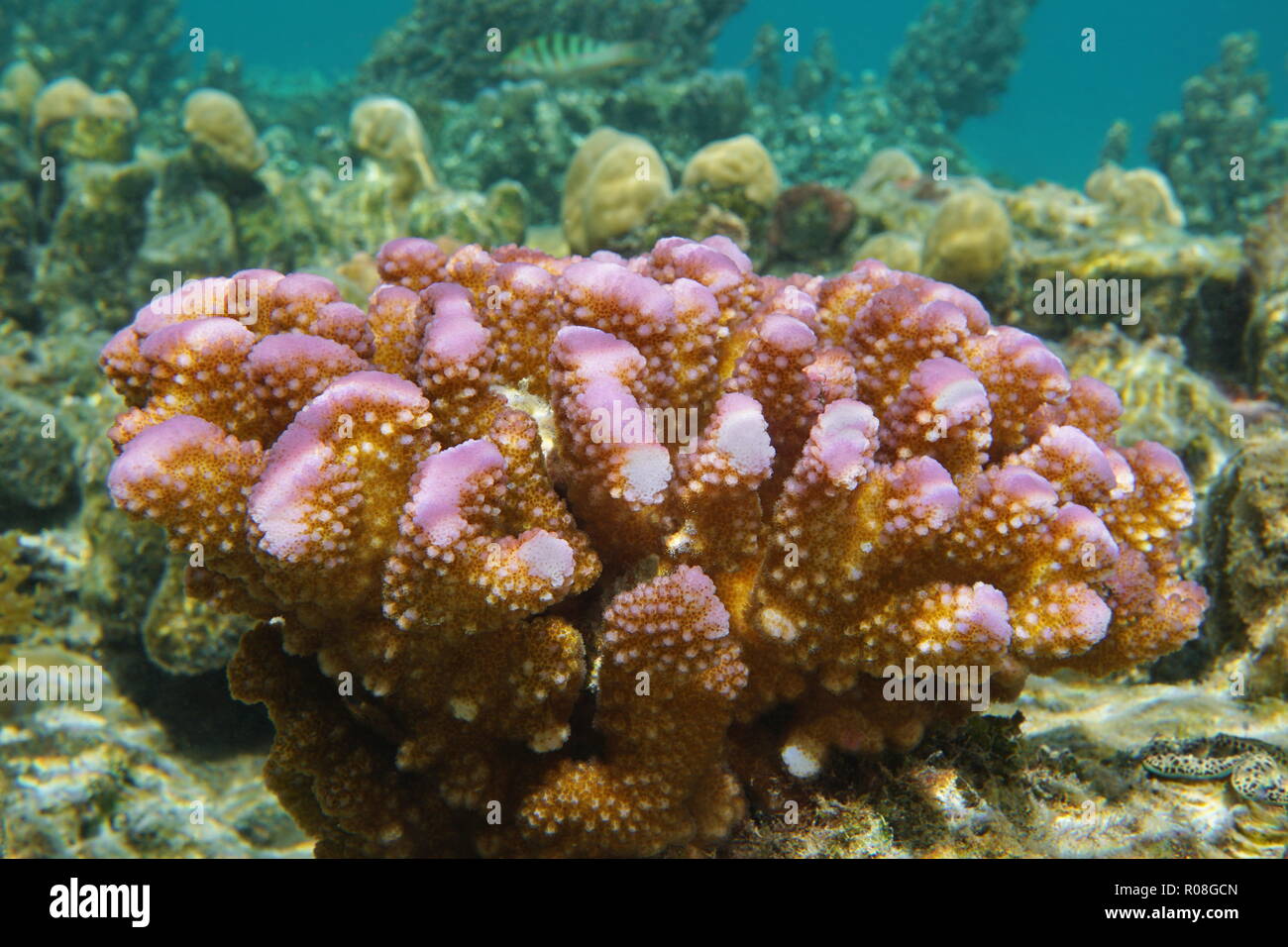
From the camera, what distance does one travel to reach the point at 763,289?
2.66 m

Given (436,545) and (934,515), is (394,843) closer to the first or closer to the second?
(436,545)

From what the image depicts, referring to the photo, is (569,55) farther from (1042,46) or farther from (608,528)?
(1042,46)

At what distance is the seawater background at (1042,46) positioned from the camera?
81875mm

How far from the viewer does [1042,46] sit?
116000mm

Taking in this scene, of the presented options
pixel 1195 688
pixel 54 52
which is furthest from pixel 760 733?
pixel 54 52

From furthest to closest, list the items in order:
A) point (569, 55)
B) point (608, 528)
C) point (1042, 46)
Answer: point (1042, 46)
point (569, 55)
point (608, 528)

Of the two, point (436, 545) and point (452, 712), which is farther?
point (452, 712)

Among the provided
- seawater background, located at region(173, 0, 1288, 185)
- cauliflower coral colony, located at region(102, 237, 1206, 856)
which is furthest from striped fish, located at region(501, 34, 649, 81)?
seawater background, located at region(173, 0, 1288, 185)

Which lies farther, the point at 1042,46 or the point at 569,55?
the point at 1042,46

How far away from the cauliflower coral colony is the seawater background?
82924 mm

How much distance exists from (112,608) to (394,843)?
148 inches

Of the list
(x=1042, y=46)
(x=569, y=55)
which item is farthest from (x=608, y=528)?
(x=1042, y=46)

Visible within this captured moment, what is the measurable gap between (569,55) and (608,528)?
12.1 m

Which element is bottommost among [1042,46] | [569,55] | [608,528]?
[608,528]
